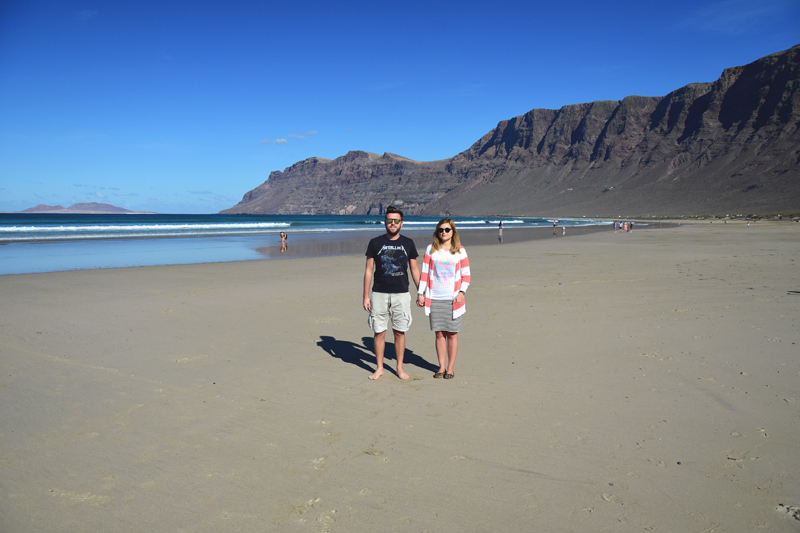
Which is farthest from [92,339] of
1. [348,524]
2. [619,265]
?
[619,265]

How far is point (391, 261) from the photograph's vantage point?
496cm

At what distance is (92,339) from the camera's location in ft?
21.7

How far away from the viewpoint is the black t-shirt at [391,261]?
16.3 feet

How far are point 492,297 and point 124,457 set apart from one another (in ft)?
25.1

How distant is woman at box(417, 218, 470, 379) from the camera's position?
4895mm

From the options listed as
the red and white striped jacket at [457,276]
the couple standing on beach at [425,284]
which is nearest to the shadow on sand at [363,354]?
the couple standing on beach at [425,284]

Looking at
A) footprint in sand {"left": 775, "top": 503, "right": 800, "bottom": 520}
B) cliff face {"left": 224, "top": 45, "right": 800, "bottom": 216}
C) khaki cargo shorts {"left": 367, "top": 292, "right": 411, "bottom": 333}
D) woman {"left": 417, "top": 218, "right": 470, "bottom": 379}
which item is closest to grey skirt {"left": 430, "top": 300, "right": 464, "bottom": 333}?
woman {"left": 417, "top": 218, "right": 470, "bottom": 379}

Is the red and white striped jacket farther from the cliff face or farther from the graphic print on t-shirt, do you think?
the cliff face

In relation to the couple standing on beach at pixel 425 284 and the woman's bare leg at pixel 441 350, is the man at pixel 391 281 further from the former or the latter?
the woman's bare leg at pixel 441 350

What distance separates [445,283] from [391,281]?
584 mm

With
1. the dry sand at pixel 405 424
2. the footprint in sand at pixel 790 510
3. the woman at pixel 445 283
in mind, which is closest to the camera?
the footprint in sand at pixel 790 510

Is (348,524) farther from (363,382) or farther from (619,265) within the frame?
(619,265)

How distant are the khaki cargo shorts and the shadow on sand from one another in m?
0.58

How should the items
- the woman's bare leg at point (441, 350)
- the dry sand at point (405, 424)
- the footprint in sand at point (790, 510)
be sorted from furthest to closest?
the woman's bare leg at point (441, 350)
the dry sand at point (405, 424)
the footprint in sand at point (790, 510)
